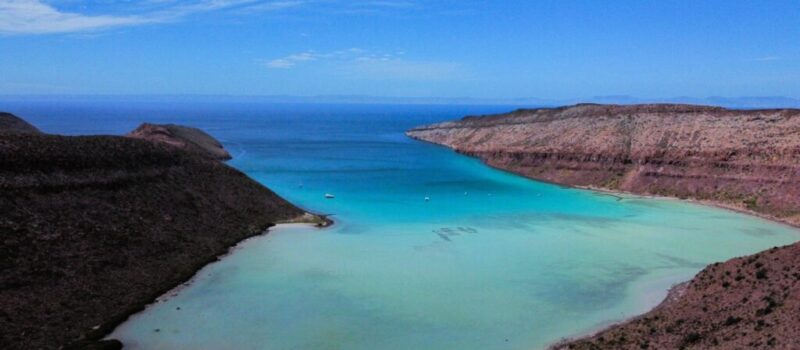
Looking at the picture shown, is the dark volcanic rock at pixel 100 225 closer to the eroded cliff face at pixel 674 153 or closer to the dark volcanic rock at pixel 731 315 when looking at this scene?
the dark volcanic rock at pixel 731 315

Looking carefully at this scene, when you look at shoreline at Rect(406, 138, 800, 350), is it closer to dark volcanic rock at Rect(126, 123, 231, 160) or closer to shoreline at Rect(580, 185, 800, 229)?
shoreline at Rect(580, 185, 800, 229)

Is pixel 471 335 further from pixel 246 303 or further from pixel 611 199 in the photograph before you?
pixel 611 199

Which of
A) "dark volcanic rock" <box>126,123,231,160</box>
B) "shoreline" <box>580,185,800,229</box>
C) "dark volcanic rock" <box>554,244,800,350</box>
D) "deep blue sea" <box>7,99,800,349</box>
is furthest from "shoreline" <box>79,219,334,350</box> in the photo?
"dark volcanic rock" <box>126,123,231,160</box>

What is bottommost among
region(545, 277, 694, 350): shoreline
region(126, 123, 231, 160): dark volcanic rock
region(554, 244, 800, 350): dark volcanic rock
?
region(545, 277, 694, 350): shoreline

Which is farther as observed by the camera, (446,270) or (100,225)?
(446,270)

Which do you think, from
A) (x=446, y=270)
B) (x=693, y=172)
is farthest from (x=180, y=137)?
(x=693, y=172)

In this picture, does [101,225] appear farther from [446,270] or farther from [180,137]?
[180,137]

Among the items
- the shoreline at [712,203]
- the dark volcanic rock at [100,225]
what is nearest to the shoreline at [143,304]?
the dark volcanic rock at [100,225]
